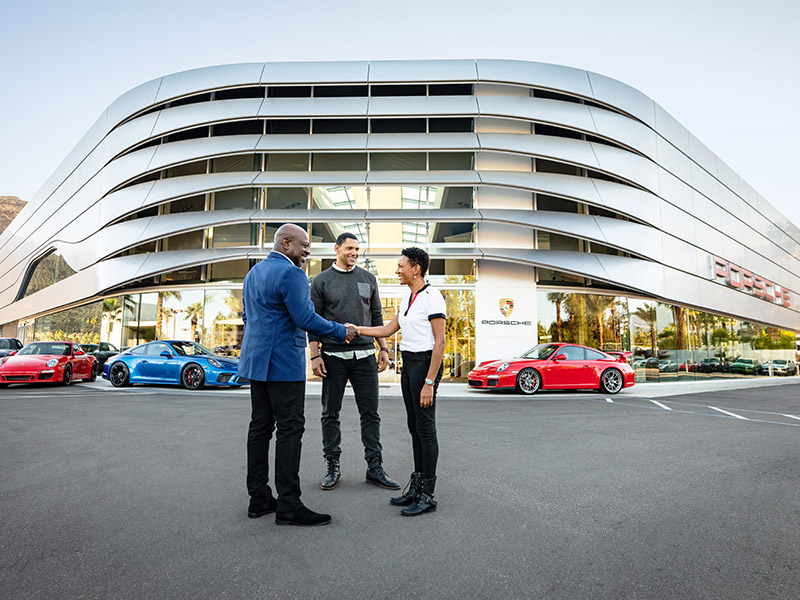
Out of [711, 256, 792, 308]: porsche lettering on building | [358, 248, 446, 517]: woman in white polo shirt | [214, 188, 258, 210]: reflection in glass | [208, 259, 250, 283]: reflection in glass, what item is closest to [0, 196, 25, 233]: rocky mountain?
[214, 188, 258, 210]: reflection in glass

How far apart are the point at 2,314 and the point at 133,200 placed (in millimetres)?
22458

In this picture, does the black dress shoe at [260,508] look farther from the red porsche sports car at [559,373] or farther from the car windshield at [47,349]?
the car windshield at [47,349]

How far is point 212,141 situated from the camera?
2027 centimetres

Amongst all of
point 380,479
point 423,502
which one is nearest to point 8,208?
point 380,479

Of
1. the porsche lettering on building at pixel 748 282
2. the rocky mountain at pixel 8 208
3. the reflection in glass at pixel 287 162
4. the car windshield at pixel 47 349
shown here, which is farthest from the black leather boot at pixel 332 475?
the rocky mountain at pixel 8 208

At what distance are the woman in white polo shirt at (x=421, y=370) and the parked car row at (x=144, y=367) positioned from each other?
35.5 feet

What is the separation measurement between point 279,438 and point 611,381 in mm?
12443

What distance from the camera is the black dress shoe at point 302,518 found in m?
3.27

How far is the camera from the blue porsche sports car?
13773 mm

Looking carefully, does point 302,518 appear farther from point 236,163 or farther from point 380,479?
point 236,163

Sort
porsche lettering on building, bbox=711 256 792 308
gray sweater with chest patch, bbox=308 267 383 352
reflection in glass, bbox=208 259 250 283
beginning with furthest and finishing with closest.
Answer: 1. porsche lettering on building, bbox=711 256 792 308
2. reflection in glass, bbox=208 259 250 283
3. gray sweater with chest patch, bbox=308 267 383 352

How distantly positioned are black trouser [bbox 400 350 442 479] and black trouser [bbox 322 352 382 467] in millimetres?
640

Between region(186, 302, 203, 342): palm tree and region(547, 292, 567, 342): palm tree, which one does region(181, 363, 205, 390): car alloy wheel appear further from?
region(547, 292, 567, 342): palm tree

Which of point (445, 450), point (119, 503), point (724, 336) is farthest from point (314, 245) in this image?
point (724, 336)
